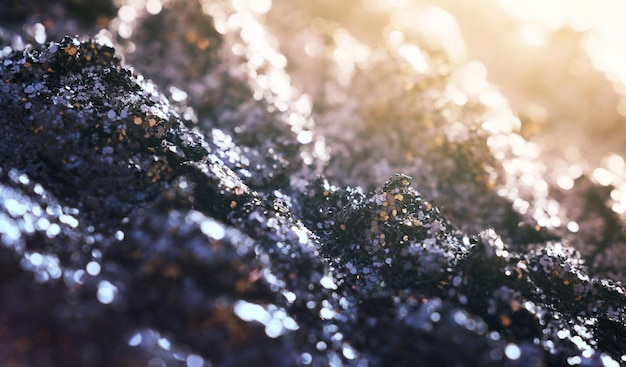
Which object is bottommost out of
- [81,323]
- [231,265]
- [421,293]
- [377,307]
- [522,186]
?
[81,323]

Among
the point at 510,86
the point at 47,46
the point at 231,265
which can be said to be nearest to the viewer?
the point at 231,265

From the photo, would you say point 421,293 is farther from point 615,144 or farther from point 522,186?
point 615,144

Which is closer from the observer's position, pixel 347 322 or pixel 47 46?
pixel 347 322

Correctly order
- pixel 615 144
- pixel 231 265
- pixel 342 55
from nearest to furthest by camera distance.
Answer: pixel 231 265 → pixel 342 55 → pixel 615 144

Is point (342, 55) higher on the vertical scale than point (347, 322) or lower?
higher

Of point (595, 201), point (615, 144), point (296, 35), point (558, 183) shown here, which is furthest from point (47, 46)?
point (615, 144)

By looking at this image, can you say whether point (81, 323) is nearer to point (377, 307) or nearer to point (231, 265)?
point (231, 265)

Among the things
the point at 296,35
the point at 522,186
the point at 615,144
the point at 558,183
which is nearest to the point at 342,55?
the point at 296,35
